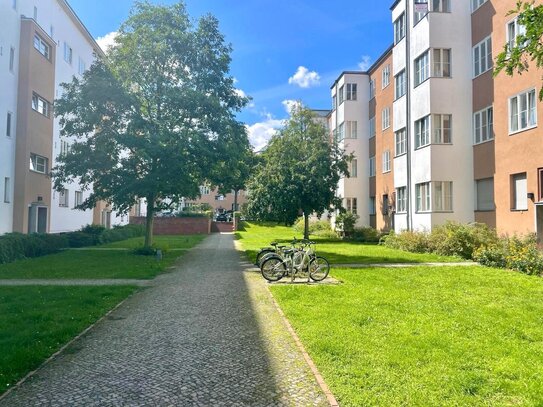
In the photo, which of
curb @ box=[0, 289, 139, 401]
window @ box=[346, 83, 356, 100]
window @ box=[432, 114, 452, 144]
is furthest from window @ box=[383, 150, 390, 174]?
curb @ box=[0, 289, 139, 401]

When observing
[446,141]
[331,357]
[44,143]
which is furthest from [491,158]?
[44,143]

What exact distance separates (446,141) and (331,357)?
1942 cm

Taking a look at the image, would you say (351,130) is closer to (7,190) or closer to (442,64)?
(442,64)

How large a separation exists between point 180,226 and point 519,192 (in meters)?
31.5

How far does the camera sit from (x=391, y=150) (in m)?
31.3

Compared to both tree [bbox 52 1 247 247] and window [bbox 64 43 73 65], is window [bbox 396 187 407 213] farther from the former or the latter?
window [bbox 64 43 73 65]

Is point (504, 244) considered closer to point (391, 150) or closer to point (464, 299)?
point (464, 299)

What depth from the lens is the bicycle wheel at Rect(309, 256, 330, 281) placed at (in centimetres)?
1312

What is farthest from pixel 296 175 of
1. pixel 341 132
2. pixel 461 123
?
pixel 461 123

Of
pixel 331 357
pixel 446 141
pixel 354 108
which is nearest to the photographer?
pixel 331 357

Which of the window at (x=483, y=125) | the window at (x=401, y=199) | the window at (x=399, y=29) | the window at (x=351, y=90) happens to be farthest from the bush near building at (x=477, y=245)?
the window at (x=351, y=90)

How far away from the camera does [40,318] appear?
27.6 feet

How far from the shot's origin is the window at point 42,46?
27297 mm

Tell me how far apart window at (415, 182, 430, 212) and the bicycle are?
39.8ft
